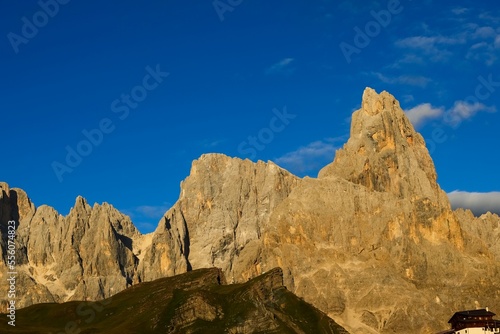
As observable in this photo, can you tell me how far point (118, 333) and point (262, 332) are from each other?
3806 cm

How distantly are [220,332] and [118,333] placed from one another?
2665cm

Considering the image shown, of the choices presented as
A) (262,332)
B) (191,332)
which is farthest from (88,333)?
(262,332)

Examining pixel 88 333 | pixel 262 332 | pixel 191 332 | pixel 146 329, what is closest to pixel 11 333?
pixel 88 333

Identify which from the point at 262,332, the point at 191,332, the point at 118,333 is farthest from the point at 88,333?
the point at 262,332

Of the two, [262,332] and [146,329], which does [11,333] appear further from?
[262,332]

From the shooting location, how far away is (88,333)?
199m

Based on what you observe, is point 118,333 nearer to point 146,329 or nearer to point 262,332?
point 146,329

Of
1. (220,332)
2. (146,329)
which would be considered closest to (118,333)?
(146,329)

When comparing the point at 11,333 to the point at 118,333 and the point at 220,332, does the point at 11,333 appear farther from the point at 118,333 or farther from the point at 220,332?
the point at 220,332

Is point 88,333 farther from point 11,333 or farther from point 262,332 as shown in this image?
point 262,332

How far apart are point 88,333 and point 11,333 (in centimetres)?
2011

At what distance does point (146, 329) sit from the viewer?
200 m

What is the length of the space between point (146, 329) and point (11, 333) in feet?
117

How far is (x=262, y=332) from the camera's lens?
656ft
